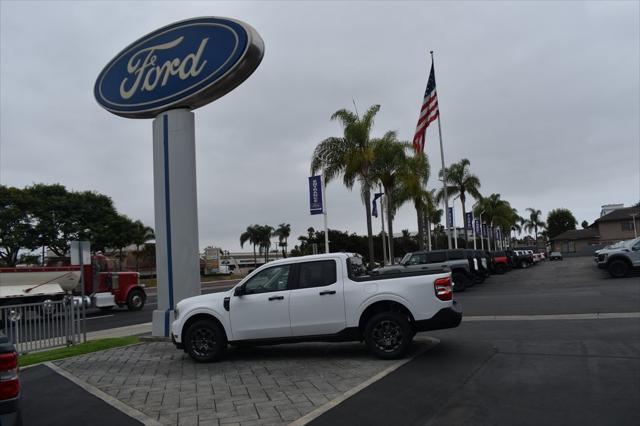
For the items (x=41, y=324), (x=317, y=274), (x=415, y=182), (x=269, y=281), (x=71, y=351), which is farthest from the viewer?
(x=415, y=182)

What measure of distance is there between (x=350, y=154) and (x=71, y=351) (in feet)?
62.6

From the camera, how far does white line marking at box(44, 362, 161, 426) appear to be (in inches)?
241

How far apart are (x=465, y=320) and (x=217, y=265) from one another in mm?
68377

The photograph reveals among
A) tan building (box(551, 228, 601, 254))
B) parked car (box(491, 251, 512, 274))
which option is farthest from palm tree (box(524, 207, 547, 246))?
parked car (box(491, 251, 512, 274))

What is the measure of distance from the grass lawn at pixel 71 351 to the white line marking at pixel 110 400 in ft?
4.96

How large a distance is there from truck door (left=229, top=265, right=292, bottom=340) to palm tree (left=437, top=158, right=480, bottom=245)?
4374 centimetres

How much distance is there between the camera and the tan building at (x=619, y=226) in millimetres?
73938

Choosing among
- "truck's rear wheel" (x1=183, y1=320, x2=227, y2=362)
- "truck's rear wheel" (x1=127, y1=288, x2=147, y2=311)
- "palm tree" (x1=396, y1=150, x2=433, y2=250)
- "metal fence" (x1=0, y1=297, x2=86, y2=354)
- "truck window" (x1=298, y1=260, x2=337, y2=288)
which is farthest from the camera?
"palm tree" (x1=396, y1=150, x2=433, y2=250)

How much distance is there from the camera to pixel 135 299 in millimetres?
25625

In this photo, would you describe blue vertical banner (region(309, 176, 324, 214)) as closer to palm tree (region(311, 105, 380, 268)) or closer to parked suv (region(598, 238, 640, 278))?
palm tree (region(311, 105, 380, 268))

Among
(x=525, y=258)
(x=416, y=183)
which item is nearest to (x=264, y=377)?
(x=416, y=183)

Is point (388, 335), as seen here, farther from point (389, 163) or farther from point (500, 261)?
point (500, 261)

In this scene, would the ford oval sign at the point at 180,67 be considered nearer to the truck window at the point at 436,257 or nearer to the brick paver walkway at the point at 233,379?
the brick paver walkway at the point at 233,379

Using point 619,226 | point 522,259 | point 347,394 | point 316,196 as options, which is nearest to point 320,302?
point 347,394
